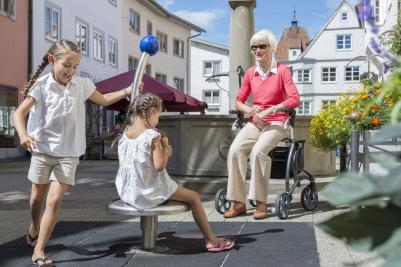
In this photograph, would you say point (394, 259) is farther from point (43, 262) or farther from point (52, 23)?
point (52, 23)

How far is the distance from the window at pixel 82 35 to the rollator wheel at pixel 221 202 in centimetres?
2115

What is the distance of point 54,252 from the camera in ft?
14.1

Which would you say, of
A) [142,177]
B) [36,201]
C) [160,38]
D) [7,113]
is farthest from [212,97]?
[142,177]

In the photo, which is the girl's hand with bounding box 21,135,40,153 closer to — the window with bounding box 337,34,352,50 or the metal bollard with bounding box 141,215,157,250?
the metal bollard with bounding box 141,215,157,250

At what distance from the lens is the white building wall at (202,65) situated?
5103 cm

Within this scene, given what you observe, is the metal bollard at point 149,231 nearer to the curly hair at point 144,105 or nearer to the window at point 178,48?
the curly hair at point 144,105

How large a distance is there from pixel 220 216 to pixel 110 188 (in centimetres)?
392

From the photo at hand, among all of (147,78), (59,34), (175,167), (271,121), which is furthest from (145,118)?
(59,34)

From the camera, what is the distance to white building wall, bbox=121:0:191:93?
1281 inches

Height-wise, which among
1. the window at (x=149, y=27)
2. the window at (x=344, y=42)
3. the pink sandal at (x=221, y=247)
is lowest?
the pink sandal at (x=221, y=247)

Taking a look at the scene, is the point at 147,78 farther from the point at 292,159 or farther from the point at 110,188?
the point at 292,159

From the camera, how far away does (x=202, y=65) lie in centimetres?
5266

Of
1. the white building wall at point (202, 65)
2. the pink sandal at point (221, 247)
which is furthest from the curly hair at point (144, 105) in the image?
the white building wall at point (202, 65)

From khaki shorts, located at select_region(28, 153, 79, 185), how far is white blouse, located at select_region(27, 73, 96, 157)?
4 centimetres
